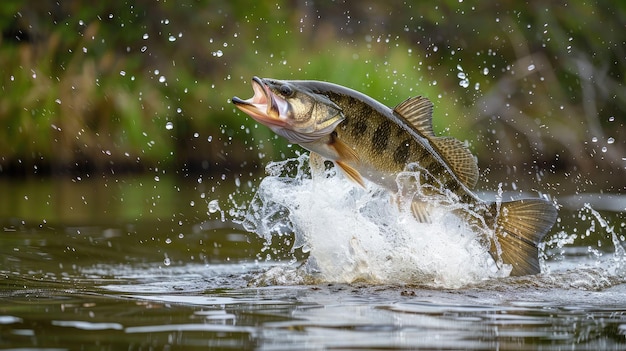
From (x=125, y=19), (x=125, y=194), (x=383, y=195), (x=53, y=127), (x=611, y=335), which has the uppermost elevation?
(x=125, y=19)

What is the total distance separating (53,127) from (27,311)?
862 centimetres

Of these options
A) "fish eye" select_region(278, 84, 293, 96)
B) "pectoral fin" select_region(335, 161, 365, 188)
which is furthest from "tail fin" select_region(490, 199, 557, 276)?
"fish eye" select_region(278, 84, 293, 96)

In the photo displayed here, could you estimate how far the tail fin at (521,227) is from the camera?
4.70 meters

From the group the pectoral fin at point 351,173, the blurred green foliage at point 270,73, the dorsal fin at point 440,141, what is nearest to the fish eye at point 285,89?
the pectoral fin at point 351,173

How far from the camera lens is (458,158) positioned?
4.70 meters

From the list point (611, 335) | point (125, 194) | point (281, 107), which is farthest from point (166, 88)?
point (611, 335)

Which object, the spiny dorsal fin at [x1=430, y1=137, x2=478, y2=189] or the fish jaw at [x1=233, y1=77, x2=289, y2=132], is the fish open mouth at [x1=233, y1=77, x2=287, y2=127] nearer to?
the fish jaw at [x1=233, y1=77, x2=289, y2=132]

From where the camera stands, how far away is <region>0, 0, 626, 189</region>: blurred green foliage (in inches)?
503

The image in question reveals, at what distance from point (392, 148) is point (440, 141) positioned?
30 cm

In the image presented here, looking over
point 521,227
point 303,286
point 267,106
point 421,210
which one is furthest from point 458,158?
point 267,106

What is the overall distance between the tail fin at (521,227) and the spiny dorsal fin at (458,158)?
0.15 metres

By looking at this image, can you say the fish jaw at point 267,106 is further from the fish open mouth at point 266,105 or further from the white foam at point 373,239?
the white foam at point 373,239

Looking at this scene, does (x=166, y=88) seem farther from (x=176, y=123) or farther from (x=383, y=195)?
(x=383, y=195)

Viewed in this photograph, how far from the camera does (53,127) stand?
1234 cm
